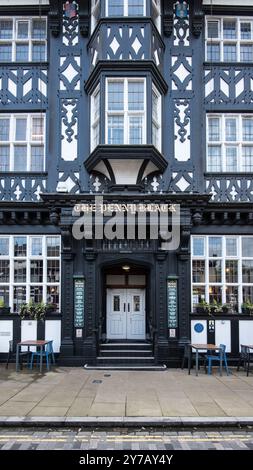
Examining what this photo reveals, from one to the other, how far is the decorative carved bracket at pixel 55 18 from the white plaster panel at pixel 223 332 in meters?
11.1

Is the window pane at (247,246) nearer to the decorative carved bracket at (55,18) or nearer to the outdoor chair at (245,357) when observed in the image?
the outdoor chair at (245,357)

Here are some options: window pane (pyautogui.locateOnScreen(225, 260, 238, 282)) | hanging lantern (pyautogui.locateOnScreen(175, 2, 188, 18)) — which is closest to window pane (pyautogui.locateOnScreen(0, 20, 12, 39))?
hanging lantern (pyautogui.locateOnScreen(175, 2, 188, 18))

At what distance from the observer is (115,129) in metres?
12.8

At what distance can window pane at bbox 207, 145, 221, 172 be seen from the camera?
13812mm

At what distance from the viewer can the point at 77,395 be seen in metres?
9.18

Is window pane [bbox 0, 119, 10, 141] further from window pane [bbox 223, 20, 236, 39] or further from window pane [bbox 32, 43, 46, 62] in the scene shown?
window pane [bbox 223, 20, 236, 39]

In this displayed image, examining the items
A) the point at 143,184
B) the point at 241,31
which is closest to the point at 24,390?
the point at 143,184

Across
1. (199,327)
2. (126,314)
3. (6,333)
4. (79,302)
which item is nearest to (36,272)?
(79,302)

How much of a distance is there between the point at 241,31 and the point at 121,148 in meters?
6.46

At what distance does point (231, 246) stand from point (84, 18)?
925 cm

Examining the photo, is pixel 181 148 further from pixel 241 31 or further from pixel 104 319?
pixel 104 319

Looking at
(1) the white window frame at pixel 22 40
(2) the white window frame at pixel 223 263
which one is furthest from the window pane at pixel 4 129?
(2) the white window frame at pixel 223 263

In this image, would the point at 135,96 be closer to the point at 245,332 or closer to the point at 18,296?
the point at 18,296

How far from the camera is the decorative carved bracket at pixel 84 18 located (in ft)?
45.1
